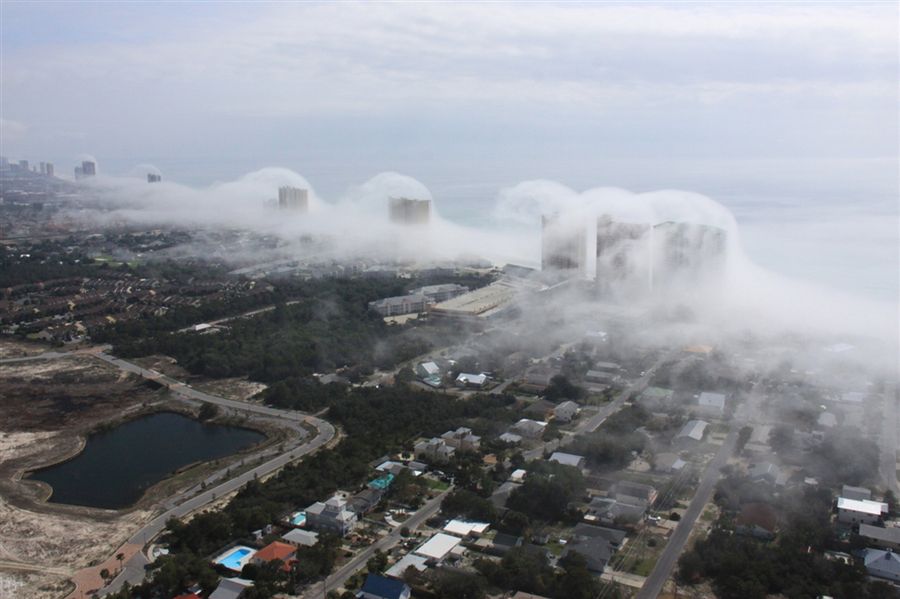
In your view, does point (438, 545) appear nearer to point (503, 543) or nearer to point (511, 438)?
point (503, 543)

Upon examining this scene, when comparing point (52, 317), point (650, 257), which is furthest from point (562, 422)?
point (52, 317)

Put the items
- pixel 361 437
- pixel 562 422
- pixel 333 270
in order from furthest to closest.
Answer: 1. pixel 333 270
2. pixel 562 422
3. pixel 361 437

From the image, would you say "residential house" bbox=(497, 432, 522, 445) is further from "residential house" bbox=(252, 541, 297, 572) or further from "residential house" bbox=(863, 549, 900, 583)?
"residential house" bbox=(863, 549, 900, 583)

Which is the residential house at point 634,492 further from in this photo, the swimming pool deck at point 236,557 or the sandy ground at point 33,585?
the sandy ground at point 33,585

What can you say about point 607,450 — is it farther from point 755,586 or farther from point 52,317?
point 52,317

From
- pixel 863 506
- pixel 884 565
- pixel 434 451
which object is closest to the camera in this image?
pixel 884 565

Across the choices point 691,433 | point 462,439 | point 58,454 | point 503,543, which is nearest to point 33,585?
point 58,454

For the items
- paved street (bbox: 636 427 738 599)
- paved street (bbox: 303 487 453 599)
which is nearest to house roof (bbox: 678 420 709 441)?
paved street (bbox: 636 427 738 599)
